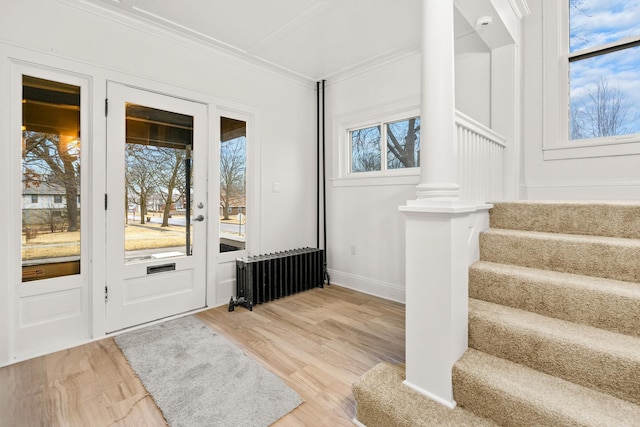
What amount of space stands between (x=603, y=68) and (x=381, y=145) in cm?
192

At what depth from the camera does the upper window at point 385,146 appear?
324 centimetres

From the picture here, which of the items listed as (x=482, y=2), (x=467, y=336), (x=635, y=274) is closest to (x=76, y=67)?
(x=482, y=2)

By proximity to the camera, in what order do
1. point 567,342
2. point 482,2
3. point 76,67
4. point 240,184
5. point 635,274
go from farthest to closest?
point 240,184 < point 76,67 < point 482,2 < point 635,274 < point 567,342

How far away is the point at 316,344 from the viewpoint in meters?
2.26

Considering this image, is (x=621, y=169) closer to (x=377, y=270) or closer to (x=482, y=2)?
(x=482, y=2)

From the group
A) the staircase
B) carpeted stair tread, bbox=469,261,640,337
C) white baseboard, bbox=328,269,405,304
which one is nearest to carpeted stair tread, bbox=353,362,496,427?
the staircase

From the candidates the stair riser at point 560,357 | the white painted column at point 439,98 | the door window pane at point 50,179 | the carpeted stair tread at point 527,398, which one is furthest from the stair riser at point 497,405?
the door window pane at point 50,179

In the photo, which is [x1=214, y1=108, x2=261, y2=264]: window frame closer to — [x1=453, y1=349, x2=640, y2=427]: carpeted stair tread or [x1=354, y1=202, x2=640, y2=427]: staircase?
[x1=354, y1=202, x2=640, y2=427]: staircase

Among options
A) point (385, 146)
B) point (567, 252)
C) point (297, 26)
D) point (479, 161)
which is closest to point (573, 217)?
point (567, 252)

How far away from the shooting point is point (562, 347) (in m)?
1.24

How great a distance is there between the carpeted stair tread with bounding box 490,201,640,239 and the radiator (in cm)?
200

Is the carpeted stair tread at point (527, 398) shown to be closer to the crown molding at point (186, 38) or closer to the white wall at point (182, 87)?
the white wall at point (182, 87)

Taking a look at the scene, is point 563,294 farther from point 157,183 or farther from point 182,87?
point 182,87

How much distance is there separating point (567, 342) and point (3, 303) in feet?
10.6
